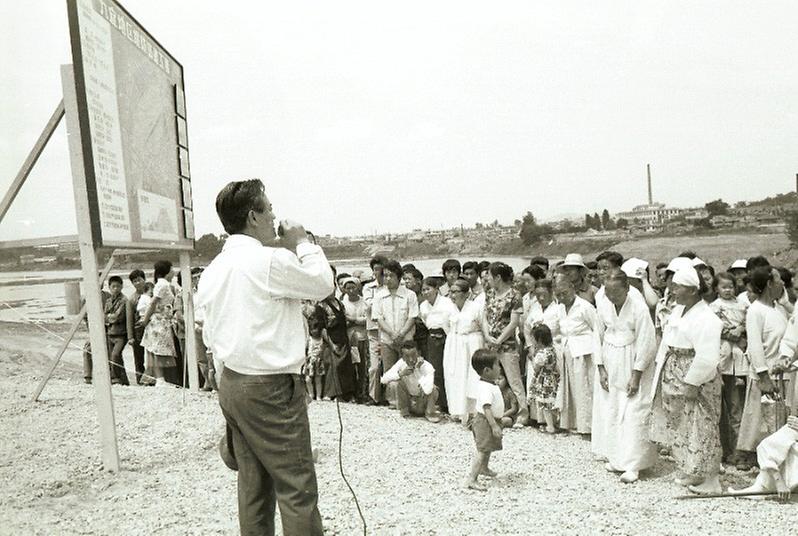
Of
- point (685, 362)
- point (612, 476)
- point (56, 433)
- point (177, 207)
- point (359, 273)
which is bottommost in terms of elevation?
point (612, 476)

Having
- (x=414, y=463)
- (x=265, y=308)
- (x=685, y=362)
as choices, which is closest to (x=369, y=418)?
(x=414, y=463)

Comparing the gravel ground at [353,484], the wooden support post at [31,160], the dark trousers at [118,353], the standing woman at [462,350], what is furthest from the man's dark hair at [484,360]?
the dark trousers at [118,353]

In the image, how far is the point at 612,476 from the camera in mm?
5469

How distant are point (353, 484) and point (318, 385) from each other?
11.3ft

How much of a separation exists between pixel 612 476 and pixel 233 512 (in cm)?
301

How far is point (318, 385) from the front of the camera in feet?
27.5

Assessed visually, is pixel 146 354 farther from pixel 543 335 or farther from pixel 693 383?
pixel 693 383

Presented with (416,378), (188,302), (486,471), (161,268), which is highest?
Result: (161,268)

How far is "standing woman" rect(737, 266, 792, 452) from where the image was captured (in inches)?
213

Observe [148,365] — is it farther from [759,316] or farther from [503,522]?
[759,316]

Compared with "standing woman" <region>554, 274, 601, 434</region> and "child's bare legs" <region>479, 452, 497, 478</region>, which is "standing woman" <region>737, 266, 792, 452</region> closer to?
"standing woman" <region>554, 274, 601, 434</region>

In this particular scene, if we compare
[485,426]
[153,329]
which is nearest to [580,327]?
[485,426]

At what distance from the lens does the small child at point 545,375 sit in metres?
6.84

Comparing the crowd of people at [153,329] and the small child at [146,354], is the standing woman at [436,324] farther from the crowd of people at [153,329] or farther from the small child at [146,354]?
the small child at [146,354]
